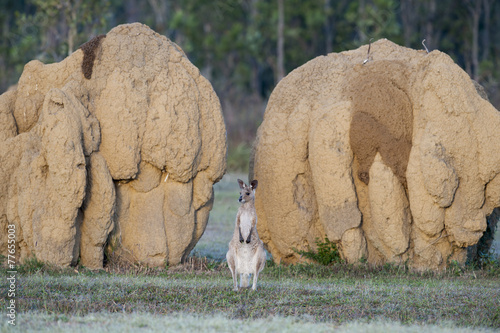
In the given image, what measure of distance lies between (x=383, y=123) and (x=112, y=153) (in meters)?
4.05

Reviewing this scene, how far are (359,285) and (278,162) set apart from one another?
258 centimetres

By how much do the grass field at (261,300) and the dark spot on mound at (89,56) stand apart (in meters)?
2.93

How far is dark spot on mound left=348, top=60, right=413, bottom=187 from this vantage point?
1048 cm

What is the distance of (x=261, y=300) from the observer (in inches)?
328

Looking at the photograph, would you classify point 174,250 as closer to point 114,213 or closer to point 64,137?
point 114,213

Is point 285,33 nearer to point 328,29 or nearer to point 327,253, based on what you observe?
point 328,29

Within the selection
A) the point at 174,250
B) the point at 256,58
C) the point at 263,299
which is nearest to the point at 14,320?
the point at 263,299

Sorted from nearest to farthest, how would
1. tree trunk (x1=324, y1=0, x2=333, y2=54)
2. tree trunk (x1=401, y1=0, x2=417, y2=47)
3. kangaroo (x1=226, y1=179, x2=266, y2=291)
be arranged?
kangaroo (x1=226, y1=179, x2=266, y2=291), tree trunk (x1=401, y1=0, x2=417, y2=47), tree trunk (x1=324, y1=0, x2=333, y2=54)

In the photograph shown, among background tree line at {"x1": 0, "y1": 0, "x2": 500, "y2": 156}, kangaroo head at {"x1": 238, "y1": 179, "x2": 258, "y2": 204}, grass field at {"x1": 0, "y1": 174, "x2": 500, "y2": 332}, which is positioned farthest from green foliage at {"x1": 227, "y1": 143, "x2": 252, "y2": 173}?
kangaroo head at {"x1": 238, "y1": 179, "x2": 258, "y2": 204}

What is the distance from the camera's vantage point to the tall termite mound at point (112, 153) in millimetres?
9617

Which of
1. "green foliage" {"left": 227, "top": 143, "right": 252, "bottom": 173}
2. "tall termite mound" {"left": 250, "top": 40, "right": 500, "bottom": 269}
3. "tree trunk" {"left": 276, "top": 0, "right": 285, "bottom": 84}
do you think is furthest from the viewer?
"tree trunk" {"left": 276, "top": 0, "right": 285, "bottom": 84}

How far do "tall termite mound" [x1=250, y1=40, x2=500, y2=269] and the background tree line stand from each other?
1831cm

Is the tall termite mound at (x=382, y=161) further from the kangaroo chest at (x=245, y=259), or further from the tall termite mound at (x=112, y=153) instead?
the kangaroo chest at (x=245, y=259)

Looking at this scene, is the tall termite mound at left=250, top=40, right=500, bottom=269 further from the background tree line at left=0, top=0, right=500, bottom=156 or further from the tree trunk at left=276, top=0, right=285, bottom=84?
the tree trunk at left=276, top=0, right=285, bottom=84
